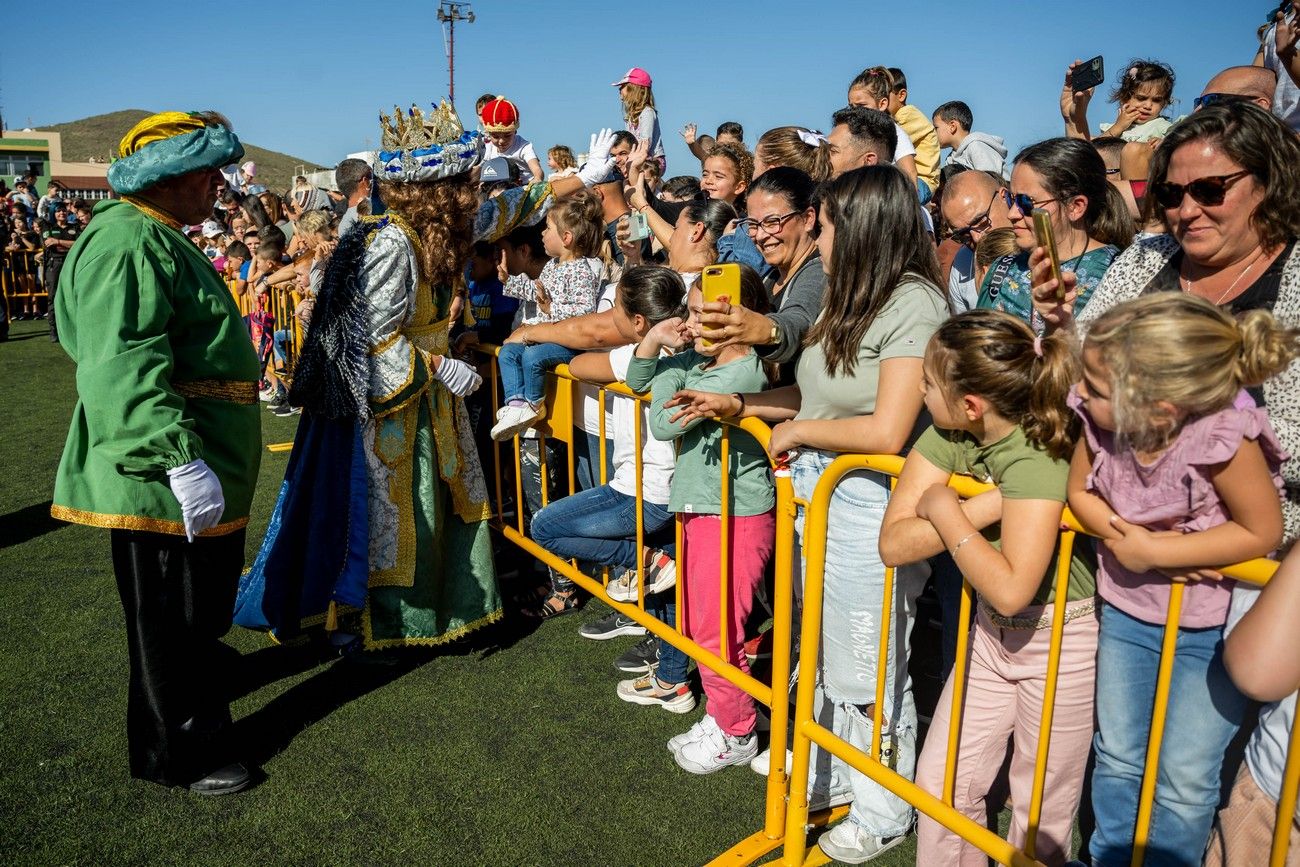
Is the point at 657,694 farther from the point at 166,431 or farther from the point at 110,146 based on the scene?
the point at 110,146

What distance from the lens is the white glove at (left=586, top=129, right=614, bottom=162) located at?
515 centimetres

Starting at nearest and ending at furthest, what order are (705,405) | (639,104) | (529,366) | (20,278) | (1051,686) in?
(1051,686) → (705,405) → (529,366) → (639,104) → (20,278)

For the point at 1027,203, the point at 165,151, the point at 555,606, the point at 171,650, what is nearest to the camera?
the point at 1027,203

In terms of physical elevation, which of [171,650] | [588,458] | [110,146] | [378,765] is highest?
[110,146]

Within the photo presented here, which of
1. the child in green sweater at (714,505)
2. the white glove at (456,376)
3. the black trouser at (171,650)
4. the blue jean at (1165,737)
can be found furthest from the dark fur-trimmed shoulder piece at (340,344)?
the blue jean at (1165,737)

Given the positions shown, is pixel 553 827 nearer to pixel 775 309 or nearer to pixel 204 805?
pixel 204 805

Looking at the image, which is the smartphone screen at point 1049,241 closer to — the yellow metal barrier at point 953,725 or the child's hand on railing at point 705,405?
the yellow metal barrier at point 953,725

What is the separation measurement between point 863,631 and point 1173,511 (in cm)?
109

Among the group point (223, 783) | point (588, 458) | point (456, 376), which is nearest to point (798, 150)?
point (588, 458)

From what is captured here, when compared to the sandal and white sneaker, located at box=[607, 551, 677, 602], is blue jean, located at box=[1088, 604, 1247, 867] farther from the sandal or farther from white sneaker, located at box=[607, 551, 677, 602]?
the sandal

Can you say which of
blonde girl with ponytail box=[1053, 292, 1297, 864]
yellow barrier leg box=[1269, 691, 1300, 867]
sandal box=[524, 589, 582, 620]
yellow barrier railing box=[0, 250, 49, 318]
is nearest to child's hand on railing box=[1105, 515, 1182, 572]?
blonde girl with ponytail box=[1053, 292, 1297, 864]

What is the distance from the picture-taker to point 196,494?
2990mm

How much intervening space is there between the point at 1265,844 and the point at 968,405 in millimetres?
1174

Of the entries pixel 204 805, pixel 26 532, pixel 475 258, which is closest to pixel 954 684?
pixel 204 805
